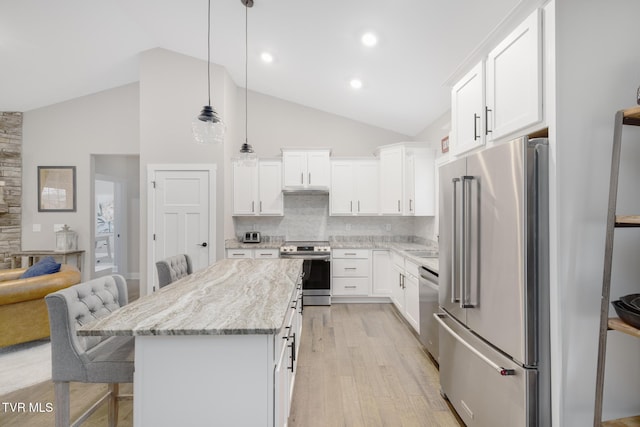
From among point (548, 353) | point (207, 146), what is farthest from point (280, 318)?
point (207, 146)

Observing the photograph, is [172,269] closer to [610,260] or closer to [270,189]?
[270,189]

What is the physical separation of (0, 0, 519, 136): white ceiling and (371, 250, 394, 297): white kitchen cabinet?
2074 millimetres

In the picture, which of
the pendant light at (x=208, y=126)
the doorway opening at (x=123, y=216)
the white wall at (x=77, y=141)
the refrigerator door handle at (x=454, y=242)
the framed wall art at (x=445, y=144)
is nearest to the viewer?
the refrigerator door handle at (x=454, y=242)

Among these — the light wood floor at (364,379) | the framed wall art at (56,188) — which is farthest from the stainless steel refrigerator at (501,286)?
the framed wall art at (56,188)

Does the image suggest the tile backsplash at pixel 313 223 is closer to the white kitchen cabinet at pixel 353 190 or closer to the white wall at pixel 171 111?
the white kitchen cabinet at pixel 353 190

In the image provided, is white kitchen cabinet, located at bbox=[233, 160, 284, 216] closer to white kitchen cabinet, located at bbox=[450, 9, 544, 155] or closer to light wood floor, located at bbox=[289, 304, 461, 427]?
light wood floor, located at bbox=[289, 304, 461, 427]

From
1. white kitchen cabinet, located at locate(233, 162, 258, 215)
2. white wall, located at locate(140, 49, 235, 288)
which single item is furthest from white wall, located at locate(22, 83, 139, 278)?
white kitchen cabinet, located at locate(233, 162, 258, 215)

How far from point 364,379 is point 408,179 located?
2868mm

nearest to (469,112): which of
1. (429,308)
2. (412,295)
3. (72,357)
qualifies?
(429,308)

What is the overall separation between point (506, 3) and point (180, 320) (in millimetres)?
2732

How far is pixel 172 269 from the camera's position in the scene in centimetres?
252

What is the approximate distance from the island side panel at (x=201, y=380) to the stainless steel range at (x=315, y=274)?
10.2ft

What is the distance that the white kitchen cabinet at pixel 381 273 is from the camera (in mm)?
4496

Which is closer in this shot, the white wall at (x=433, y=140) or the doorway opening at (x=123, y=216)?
the white wall at (x=433, y=140)
